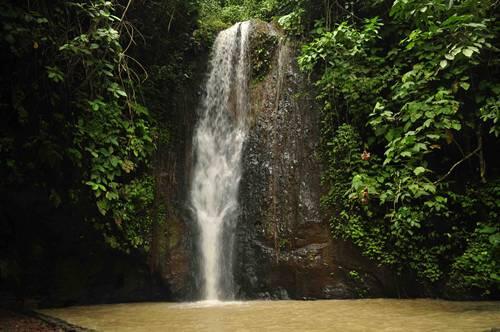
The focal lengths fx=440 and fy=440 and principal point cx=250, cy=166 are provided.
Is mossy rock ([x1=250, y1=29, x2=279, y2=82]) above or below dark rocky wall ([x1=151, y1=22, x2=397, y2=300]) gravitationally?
above

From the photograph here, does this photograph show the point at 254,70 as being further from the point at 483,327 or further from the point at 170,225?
the point at 483,327

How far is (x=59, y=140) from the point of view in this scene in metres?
6.24

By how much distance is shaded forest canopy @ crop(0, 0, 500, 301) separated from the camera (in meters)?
5.93

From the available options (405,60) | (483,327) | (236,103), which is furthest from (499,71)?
(236,103)

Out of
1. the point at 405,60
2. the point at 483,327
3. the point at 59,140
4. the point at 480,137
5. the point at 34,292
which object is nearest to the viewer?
the point at 483,327

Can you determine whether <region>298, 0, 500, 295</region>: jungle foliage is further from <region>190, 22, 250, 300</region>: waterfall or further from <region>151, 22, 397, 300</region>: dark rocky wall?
<region>190, 22, 250, 300</region>: waterfall

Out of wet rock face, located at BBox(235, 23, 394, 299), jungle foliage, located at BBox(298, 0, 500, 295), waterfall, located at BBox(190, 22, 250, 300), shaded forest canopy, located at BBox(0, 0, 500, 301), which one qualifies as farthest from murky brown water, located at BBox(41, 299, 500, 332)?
waterfall, located at BBox(190, 22, 250, 300)

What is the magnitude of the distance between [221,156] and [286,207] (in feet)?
5.84

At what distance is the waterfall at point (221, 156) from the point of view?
25.7 feet

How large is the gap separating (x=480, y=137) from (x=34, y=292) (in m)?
7.48

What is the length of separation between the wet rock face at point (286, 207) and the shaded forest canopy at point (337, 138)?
0.94ft

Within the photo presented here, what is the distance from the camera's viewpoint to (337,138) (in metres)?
7.66

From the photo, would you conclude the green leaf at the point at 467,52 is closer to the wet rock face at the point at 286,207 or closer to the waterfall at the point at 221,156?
the wet rock face at the point at 286,207

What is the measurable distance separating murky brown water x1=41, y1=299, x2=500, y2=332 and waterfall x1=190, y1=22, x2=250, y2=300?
1.12 metres
